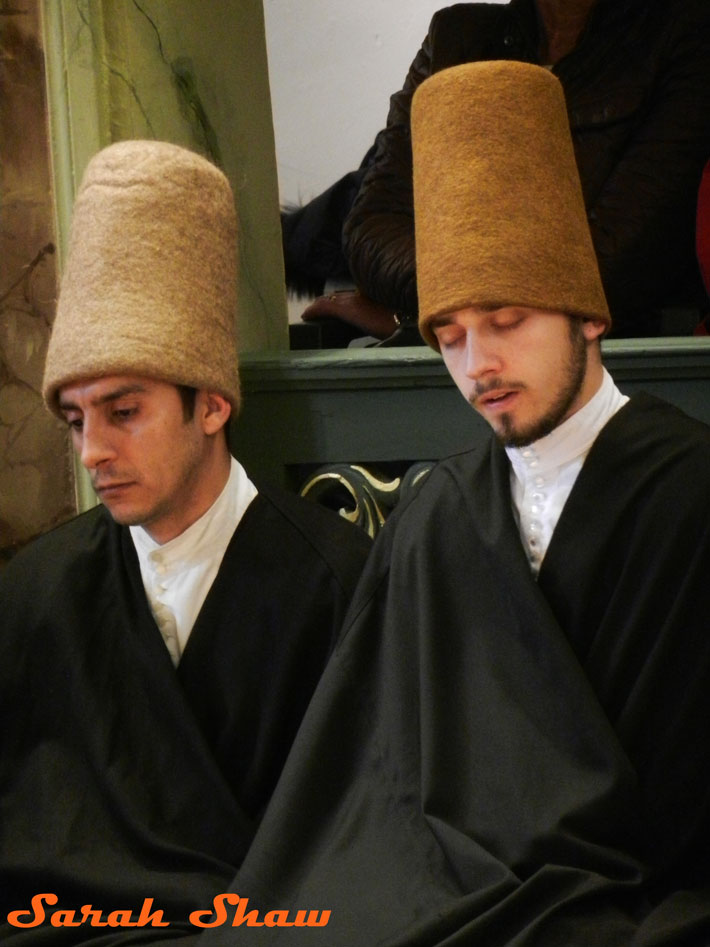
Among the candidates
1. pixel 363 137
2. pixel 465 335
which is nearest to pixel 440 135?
pixel 465 335

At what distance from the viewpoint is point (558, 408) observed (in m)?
1.65

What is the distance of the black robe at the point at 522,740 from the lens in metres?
1.47

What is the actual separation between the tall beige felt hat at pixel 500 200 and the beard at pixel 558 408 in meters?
0.05

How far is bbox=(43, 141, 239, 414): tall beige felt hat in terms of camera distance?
1795 millimetres

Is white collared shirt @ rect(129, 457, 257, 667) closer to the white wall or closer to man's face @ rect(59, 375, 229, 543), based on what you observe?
man's face @ rect(59, 375, 229, 543)

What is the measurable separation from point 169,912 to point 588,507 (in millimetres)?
732

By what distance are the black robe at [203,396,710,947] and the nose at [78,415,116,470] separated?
41 centimetres

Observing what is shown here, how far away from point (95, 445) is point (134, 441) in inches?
2.1

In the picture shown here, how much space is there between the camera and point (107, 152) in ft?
6.32

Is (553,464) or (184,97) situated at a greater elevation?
(184,97)

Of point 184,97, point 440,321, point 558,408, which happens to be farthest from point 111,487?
point 184,97

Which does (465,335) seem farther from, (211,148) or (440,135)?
(211,148)

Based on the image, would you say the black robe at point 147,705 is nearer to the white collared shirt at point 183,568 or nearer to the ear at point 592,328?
the white collared shirt at point 183,568
